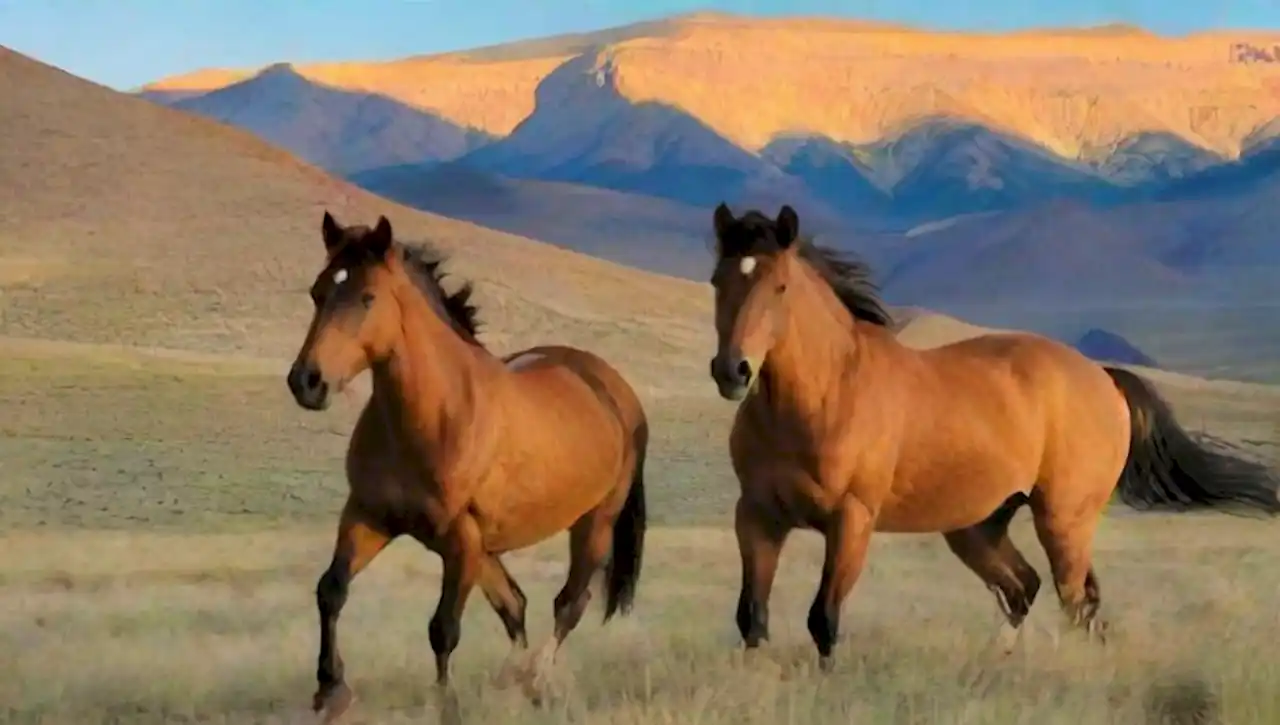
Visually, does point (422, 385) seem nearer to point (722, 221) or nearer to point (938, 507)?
point (722, 221)

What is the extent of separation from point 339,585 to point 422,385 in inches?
22.5

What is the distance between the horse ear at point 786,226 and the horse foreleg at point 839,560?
79cm

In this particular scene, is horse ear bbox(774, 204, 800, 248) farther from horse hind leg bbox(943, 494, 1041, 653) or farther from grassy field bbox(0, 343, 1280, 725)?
horse hind leg bbox(943, 494, 1041, 653)

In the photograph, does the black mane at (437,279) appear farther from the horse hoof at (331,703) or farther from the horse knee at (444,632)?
the horse hoof at (331,703)

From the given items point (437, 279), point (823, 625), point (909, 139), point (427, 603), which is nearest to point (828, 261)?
point (823, 625)

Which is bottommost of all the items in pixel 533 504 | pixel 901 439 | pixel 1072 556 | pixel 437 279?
pixel 1072 556

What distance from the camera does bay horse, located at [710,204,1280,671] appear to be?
427 centimetres

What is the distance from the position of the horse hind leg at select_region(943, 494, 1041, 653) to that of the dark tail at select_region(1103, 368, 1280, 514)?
0.57 m

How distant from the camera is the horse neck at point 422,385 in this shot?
4.01m

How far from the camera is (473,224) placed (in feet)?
66.1

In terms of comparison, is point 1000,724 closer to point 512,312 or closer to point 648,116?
point 648,116

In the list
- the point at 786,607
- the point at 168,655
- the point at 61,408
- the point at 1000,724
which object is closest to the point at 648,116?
the point at 61,408

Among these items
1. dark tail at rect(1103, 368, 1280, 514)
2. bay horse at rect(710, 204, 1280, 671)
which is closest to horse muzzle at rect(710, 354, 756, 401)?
bay horse at rect(710, 204, 1280, 671)

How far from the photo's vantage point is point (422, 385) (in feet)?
13.3
